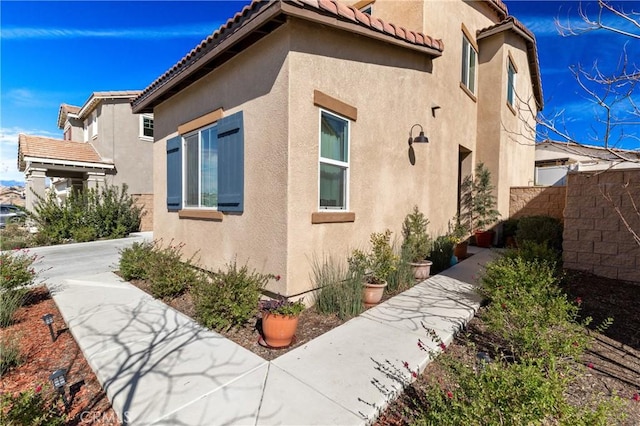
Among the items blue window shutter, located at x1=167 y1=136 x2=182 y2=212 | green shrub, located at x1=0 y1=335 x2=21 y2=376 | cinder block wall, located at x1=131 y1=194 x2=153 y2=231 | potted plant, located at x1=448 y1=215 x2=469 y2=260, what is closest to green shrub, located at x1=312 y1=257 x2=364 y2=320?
green shrub, located at x1=0 y1=335 x2=21 y2=376

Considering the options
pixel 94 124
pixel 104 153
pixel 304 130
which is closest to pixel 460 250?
pixel 304 130

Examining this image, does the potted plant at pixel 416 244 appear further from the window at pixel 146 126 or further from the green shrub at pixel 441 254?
the window at pixel 146 126

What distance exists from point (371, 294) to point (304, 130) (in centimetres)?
316

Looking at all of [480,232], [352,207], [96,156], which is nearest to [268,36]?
[352,207]

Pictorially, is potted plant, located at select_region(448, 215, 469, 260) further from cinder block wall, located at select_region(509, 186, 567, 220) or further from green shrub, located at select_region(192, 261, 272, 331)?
green shrub, located at select_region(192, 261, 272, 331)

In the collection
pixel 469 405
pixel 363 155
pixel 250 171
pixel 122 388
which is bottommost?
pixel 122 388

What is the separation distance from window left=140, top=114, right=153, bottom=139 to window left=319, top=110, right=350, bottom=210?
16.1m

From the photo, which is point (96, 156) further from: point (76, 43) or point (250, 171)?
point (250, 171)

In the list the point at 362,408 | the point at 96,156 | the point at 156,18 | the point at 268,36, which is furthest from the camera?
the point at 96,156

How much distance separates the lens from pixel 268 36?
206 inches

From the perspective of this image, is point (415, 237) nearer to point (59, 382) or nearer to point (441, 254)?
point (441, 254)

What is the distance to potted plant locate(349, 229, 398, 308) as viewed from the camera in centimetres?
565

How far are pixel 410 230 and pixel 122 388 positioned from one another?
6.48 metres

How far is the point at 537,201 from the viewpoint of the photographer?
12.3 metres
